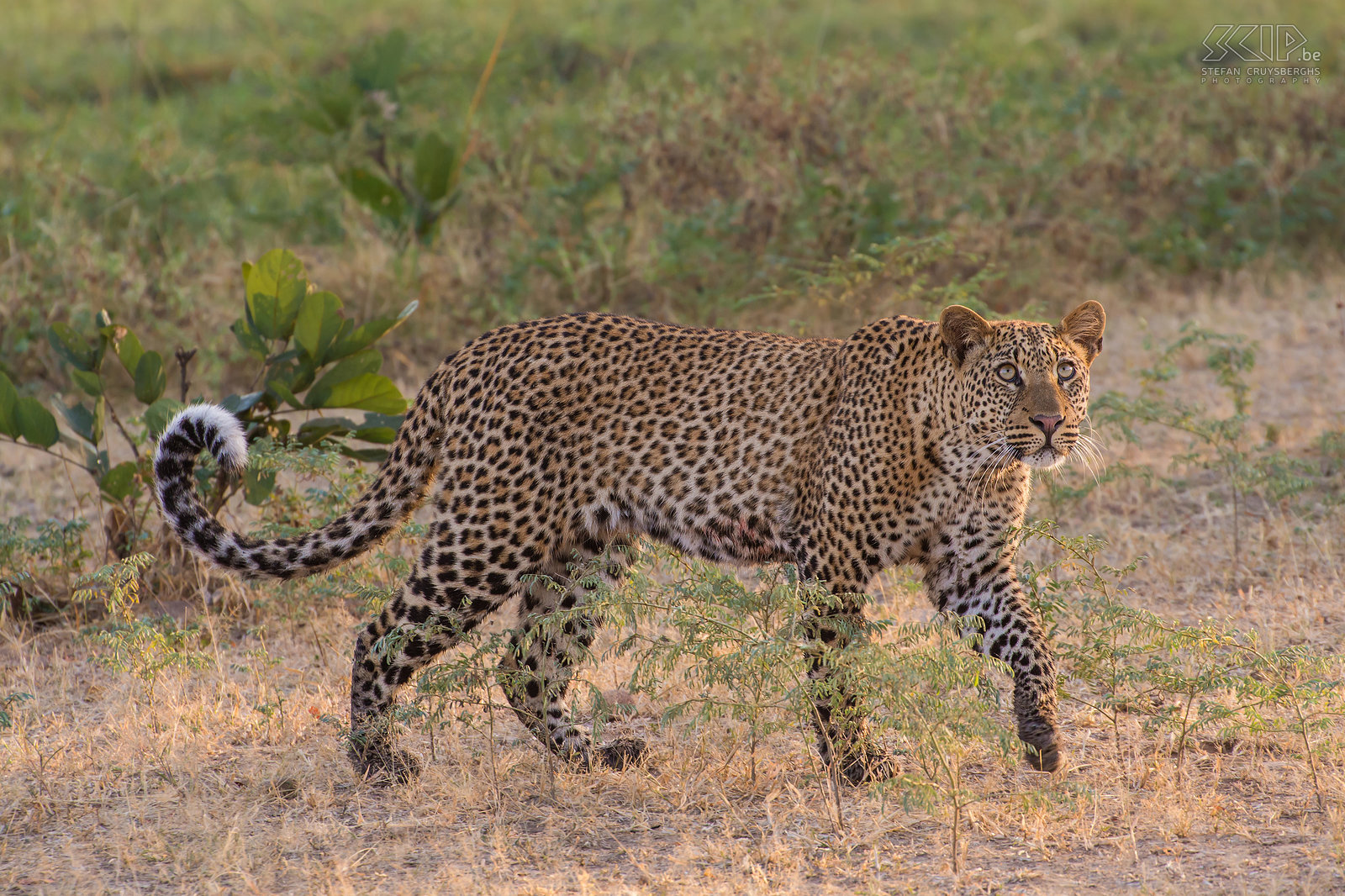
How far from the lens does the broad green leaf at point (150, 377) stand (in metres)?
6.99

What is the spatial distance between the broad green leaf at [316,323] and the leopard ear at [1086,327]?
3371mm

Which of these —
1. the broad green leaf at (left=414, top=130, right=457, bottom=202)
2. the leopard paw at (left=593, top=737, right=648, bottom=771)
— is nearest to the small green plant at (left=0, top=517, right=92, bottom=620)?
the leopard paw at (left=593, top=737, right=648, bottom=771)

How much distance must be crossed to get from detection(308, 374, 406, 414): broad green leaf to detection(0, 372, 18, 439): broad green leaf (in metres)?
1.32

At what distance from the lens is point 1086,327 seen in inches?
209

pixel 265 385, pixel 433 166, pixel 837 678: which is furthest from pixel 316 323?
pixel 433 166

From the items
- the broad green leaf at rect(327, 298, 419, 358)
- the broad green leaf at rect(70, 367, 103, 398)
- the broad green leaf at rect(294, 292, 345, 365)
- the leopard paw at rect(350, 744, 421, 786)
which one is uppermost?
the broad green leaf at rect(294, 292, 345, 365)

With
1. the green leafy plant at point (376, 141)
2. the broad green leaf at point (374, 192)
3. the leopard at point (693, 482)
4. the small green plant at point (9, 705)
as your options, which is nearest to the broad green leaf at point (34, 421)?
the small green plant at point (9, 705)

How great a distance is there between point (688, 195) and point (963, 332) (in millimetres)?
5941

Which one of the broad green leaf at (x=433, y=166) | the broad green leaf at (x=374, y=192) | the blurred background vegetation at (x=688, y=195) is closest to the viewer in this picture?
the blurred background vegetation at (x=688, y=195)

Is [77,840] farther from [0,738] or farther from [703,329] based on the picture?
[703,329]

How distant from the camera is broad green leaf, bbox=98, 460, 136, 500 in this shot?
22.7ft

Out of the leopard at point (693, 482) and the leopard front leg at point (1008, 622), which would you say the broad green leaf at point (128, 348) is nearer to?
the leopard at point (693, 482)

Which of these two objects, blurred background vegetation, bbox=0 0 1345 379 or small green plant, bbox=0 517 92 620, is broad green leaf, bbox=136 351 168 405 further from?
blurred background vegetation, bbox=0 0 1345 379

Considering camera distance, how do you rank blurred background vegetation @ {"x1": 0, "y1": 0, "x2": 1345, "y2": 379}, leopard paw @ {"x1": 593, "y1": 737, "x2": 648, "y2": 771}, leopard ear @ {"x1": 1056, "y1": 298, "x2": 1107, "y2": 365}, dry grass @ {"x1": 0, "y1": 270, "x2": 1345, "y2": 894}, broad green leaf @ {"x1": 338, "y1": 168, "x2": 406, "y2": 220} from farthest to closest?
broad green leaf @ {"x1": 338, "y1": 168, "x2": 406, "y2": 220}, blurred background vegetation @ {"x1": 0, "y1": 0, "x2": 1345, "y2": 379}, leopard paw @ {"x1": 593, "y1": 737, "x2": 648, "y2": 771}, leopard ear @ {"x1": 1056, "y1": 298, "x2": 1107, "y2": 365}, dry grass @ {"x1": 0, "y1": 270, "x2": 1345, "y2": 894}
